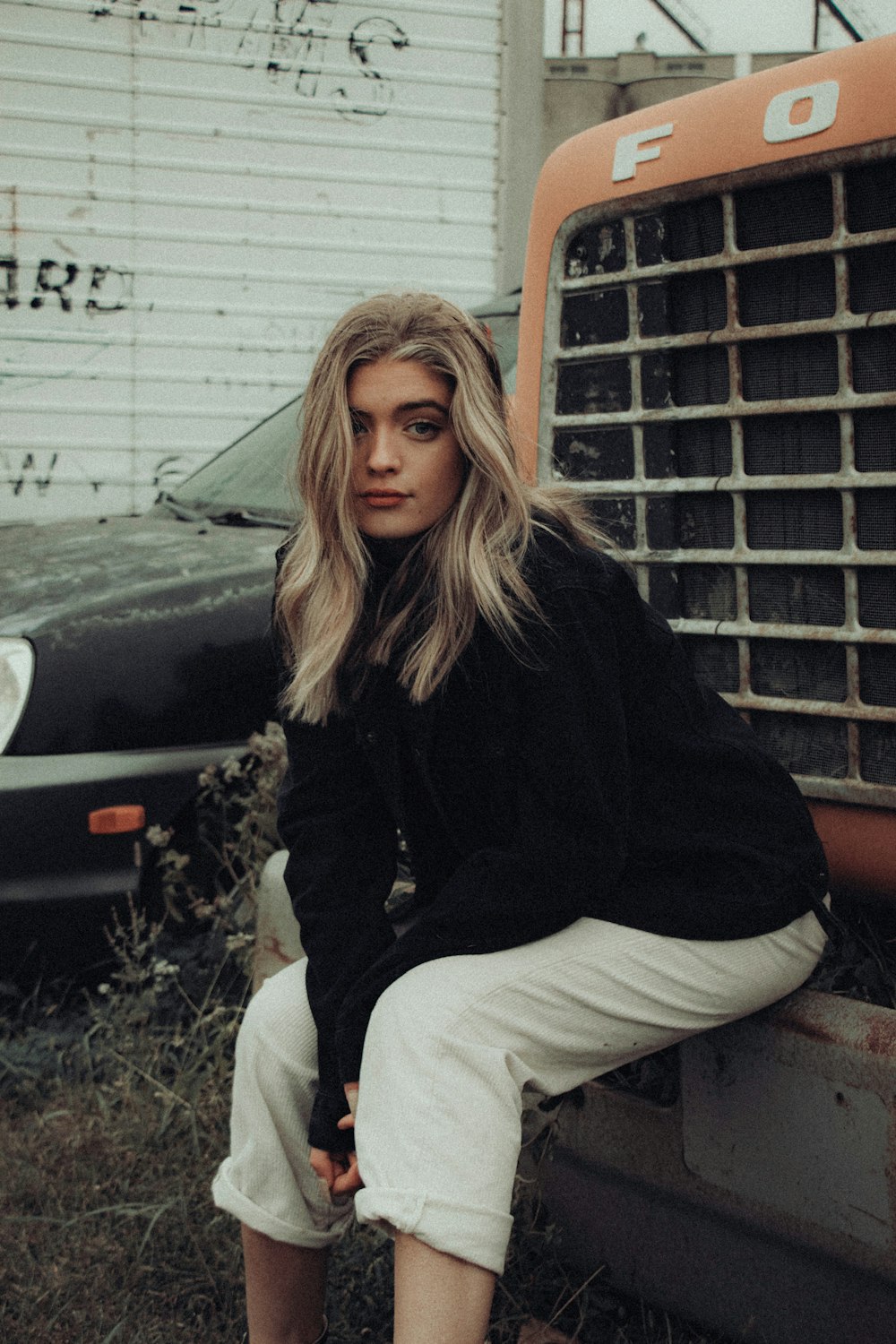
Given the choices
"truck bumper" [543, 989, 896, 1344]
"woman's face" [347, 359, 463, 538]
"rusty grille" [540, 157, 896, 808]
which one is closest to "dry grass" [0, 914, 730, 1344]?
"truck bumper" [543, 989, 896, 1344]

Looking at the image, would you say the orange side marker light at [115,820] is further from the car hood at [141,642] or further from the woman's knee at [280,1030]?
the woman's knee at [280,1030]

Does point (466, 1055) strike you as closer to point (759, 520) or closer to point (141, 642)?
point (759, 520)

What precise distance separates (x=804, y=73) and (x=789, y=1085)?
4.66ft

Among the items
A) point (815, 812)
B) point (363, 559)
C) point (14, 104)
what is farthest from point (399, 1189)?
point (14, 104)

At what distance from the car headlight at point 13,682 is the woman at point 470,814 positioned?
98 cm

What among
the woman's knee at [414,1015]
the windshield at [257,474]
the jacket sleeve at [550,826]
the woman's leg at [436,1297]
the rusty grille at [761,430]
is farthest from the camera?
the windshield at [257,474]

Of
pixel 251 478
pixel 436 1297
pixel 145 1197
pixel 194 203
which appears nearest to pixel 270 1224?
pixel 436 1297

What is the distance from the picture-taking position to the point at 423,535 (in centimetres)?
178

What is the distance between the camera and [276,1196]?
1715 millimetres

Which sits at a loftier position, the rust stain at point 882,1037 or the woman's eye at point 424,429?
the woman's eye at point 424,429

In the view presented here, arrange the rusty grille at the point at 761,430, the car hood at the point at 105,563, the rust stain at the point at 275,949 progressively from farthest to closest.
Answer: the car hood at the point at 105,563 → the rust stain at the point at 275,949 → the rusty grille at the point at 761,430

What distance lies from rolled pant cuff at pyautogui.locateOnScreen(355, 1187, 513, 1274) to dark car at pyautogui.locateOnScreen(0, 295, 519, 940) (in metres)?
1.44

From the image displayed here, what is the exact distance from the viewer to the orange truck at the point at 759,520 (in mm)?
1699

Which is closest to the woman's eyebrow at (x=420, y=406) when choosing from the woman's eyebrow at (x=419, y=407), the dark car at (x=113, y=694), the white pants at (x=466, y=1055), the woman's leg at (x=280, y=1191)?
the woman's eyebrow at (x=419, y=407)
